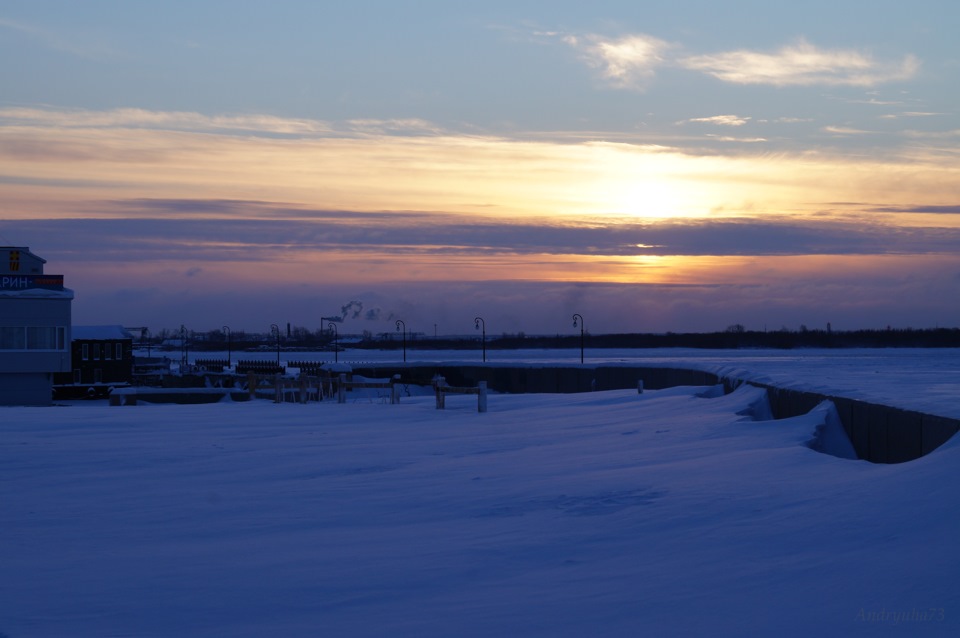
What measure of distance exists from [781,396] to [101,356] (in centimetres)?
6853

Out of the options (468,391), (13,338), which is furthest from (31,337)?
(468,391)

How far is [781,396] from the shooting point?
54.5ft

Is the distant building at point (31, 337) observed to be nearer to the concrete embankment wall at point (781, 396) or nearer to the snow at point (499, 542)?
the concrete embankment wall at point (781, 396)

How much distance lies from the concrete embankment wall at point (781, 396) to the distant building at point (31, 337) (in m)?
22.3

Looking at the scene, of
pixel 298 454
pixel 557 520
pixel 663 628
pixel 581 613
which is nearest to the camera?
pixel 663 628

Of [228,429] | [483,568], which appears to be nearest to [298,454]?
[228,429]

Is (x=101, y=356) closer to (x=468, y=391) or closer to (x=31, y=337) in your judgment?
(x=31, y=337)

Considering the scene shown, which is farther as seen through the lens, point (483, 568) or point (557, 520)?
point (557, 520)

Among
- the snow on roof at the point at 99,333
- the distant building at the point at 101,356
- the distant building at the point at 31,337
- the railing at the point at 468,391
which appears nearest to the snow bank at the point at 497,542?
the railing at the point at 468,391

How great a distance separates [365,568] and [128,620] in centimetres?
166

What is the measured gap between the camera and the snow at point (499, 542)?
5602 mm

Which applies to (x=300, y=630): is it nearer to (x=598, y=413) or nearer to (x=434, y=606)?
(x=434, y=606)

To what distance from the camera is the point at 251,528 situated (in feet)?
27.9

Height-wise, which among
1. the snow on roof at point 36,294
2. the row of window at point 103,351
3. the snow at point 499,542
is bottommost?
the snow at point 499,542
